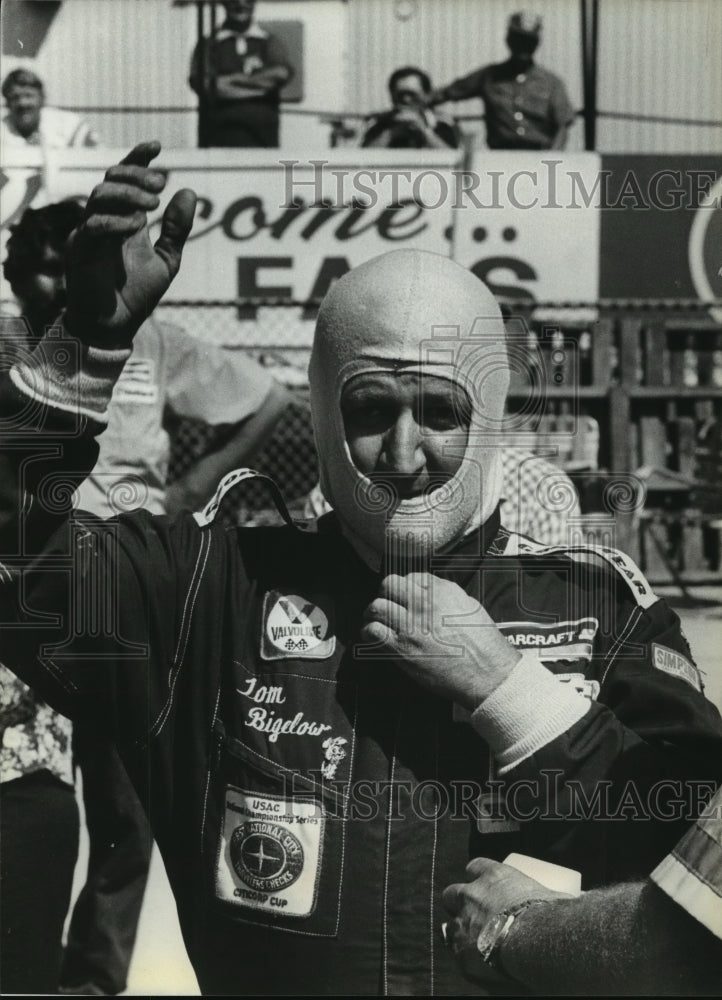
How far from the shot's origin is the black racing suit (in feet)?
5.76

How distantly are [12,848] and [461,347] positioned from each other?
153 centimetres

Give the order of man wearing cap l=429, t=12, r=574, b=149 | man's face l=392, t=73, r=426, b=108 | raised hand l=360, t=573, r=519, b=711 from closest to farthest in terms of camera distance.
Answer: raised hand l=360, t=573, r=519, b=711, man wearing cap l=429, t=12, r=574, b=149, man's face l=392, t=73, r=426, b=108

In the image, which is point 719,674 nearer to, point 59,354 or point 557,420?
point 59,354

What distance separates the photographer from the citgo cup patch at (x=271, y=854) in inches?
70.4

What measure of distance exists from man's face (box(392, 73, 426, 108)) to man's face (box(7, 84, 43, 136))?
1.74 metres

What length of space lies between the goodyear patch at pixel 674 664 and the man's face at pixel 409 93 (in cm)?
415

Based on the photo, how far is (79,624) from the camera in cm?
172

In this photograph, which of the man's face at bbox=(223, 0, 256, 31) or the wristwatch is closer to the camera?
the wristwatch

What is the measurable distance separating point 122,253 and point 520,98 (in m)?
4.30

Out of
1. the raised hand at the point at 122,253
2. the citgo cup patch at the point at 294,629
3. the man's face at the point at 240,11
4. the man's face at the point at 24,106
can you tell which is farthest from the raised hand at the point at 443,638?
the man's face at the point at 240,11

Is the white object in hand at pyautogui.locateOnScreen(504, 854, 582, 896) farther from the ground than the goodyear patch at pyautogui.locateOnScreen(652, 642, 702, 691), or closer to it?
closer to it

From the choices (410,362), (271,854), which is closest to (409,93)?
(410,362)

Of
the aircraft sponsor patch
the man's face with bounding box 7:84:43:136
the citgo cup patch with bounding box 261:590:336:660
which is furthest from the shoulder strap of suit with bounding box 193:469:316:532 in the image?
the man's face with bounding box 7:84:43:136

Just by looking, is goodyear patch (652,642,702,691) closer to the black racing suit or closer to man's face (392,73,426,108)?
the black racing suit
